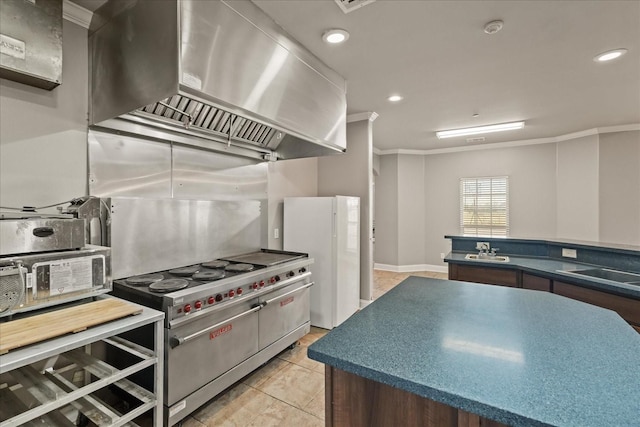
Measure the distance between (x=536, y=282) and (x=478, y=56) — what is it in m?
2.08

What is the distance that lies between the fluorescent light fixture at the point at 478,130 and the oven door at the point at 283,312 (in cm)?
381

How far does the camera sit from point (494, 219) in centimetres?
629

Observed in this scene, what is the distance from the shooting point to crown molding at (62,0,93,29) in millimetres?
1837

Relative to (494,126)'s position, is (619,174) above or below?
below

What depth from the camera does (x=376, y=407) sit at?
1.04 metres

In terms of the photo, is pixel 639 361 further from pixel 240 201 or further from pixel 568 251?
pixel 240 201

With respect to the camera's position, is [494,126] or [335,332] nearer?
[335,332]

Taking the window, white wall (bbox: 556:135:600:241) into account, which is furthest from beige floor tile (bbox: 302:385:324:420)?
white wall (bbox: 556:135:600:241)

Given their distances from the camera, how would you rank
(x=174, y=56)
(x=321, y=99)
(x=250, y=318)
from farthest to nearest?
(x=321, y=99) < (x=250, y=318) < (x=174, y=56)

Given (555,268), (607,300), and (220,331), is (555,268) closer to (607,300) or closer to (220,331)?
(607,300)

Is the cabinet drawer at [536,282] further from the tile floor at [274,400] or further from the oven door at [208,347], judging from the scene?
the oven door at [208,347]

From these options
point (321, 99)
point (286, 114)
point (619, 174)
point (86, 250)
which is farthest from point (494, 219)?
point (86, 250)

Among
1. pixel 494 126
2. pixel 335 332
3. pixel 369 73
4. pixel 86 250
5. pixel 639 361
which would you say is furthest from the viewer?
pixel 494 126

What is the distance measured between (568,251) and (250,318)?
124 inches
